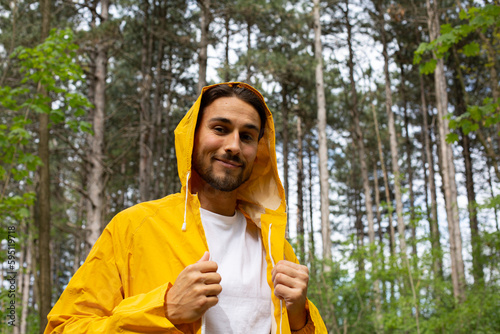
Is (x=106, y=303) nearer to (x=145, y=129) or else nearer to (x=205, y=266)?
(x=205, y=266)

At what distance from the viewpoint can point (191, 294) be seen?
1430 millimetres

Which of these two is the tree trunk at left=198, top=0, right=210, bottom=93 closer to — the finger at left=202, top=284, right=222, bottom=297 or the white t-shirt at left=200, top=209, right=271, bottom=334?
the white t-shirt at left=200, top=209, right=271, bottom=334

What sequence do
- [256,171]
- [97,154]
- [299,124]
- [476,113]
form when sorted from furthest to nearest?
[299,124]
[97,154]
[476,113]
[256,171]

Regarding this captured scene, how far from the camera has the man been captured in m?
1.45

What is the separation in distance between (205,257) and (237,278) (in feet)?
0.89

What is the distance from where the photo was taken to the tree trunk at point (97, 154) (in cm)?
981

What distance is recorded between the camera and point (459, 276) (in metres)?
12.1

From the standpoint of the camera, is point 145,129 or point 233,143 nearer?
point 233,143

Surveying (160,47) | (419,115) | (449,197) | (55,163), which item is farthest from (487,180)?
(55,163)

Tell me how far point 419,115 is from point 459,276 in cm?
1301

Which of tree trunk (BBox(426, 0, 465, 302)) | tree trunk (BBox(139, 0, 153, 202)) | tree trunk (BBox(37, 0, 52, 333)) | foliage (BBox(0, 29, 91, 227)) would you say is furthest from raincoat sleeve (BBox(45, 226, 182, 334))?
tree trunk (BBox(426, 0, 465, 302))

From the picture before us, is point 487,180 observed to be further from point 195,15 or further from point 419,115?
point 195,15

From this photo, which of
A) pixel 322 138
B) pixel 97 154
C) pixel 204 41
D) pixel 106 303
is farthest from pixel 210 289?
pixel 322 138

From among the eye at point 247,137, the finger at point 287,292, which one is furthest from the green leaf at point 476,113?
the finger at point 287,292
